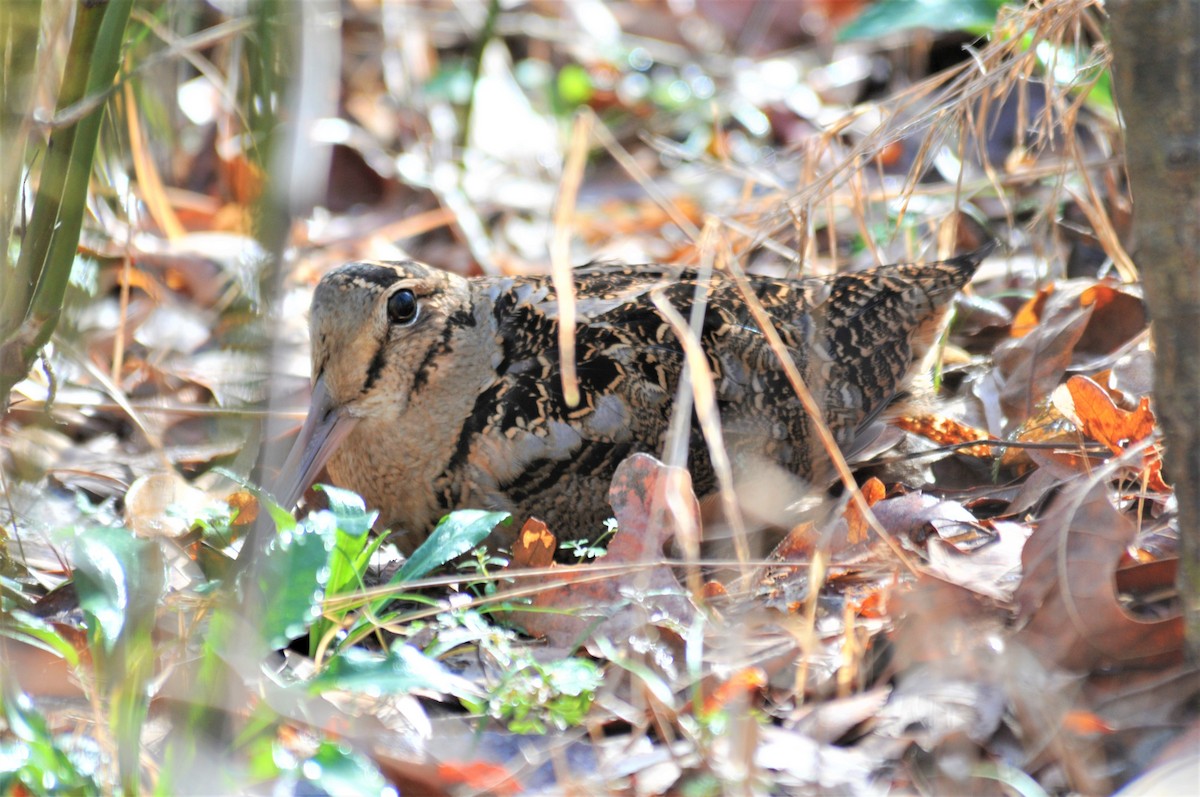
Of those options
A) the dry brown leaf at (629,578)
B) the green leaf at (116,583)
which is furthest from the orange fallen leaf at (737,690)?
the green leaf at (116,583)

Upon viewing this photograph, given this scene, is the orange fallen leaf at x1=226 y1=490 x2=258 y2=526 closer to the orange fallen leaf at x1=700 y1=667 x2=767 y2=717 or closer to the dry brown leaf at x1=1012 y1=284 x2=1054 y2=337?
the orange fallen leaf at x1=700 y1=667 x2=767 y2=717

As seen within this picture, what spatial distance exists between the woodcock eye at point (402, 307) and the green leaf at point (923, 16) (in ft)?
5.33

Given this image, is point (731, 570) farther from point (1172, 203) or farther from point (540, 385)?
point (1172, 203)

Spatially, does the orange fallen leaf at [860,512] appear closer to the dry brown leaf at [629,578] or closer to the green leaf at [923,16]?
the dry brown leaf at [629,578]

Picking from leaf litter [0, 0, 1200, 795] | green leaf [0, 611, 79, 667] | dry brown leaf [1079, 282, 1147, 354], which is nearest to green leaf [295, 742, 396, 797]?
leaf litter [0, 0, 1200, 795]

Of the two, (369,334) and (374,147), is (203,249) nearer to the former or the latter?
A: (374,147)

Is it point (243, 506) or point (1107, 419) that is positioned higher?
point (1107, 419)

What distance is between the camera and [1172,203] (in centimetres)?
169

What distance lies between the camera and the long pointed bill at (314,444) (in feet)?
8.26

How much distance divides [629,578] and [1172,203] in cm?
99

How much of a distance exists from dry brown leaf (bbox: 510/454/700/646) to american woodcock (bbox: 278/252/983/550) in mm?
257

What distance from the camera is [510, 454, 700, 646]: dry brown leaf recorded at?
81.7 inches

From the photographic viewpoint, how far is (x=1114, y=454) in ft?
7.80

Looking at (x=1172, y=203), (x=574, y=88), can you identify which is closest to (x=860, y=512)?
(x=1172, y=203)
